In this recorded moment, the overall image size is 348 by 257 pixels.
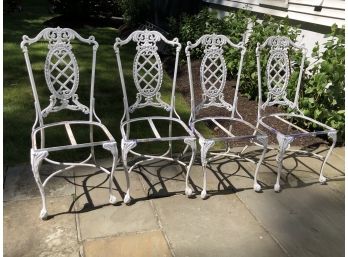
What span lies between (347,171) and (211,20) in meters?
4.42

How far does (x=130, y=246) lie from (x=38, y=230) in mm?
698

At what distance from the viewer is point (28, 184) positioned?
3.45 m

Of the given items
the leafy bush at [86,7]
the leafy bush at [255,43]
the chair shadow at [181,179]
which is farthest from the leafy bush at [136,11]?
the chair shadow at [181,179]

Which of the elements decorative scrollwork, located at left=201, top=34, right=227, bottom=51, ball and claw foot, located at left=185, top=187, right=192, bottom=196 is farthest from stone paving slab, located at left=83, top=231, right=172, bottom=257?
decorative scrollwork, located at left=201, top=34, right=227, bottom=51

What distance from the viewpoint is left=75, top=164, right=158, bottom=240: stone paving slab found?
116 inches

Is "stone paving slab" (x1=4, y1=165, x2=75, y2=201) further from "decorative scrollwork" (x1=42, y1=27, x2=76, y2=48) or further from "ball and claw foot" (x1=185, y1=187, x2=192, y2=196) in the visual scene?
"decorative scrollwork" (x1=42, y1=27, x2=76, y2=48)

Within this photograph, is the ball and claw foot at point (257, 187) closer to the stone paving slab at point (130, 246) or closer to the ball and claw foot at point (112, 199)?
the stone paving slab at point (130, 246)

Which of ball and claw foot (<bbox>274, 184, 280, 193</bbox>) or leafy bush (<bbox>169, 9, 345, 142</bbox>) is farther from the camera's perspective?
leafy bush (<bbox>169, 9, 345, 142</bbox>)

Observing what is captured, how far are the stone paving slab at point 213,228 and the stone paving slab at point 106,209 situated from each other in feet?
0.46

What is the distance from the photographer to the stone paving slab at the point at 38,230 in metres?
2.69

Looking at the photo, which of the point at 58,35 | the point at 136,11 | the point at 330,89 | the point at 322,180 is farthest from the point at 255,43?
the point at 136,11

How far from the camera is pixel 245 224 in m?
3.06

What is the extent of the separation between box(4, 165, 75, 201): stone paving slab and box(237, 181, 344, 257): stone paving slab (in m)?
1.51

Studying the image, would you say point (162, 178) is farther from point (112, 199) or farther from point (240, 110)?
point (240, 110)
